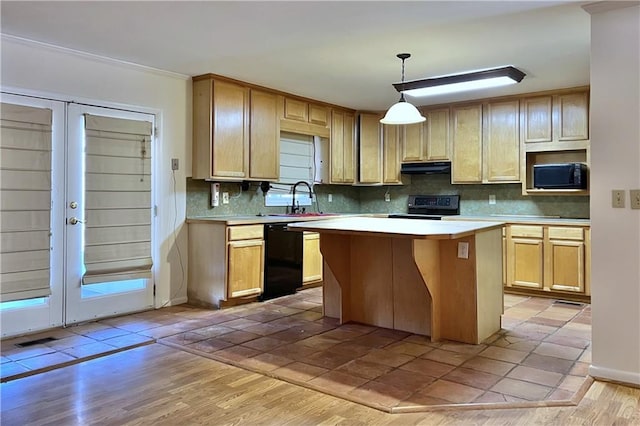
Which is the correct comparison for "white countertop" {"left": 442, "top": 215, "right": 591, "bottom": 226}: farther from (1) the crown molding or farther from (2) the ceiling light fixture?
(1) the crown molding

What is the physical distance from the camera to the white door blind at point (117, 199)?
420cm

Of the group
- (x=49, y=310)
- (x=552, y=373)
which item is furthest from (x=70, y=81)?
(x=552, y=373)

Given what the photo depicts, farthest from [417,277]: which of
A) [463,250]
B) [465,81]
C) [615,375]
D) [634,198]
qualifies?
[465,81]

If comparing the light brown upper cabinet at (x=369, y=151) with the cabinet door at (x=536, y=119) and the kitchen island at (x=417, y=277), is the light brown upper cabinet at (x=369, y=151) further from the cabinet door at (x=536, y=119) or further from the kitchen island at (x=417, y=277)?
the kitchen island at (x=417, y=277)

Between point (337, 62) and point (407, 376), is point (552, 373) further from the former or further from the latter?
point (337, 62)

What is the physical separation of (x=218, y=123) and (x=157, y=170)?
2.53ft

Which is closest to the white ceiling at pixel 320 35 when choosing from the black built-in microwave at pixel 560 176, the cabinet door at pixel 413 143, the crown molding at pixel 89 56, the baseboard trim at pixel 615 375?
the crown molding at pixel 89 56

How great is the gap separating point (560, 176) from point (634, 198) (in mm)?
2635

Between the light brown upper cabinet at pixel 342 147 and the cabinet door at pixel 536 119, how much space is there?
2.24 meters

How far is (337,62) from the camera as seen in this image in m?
4.34

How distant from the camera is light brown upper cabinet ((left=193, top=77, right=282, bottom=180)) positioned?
4859 mm

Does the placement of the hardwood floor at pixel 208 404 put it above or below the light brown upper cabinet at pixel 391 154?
below

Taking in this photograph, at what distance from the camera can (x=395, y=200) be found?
705 cm

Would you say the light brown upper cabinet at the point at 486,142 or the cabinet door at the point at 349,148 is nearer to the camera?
the light brown upper cabinet at the point at 486,142
